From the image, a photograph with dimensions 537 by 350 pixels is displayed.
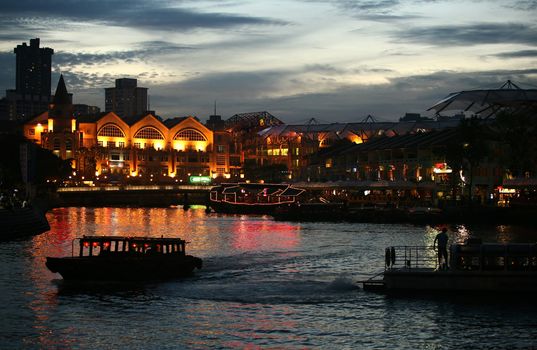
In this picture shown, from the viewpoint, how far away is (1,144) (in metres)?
146

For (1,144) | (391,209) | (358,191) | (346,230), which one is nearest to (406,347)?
(346,230)

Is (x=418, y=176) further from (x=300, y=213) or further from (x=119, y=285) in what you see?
(x=119, y=285)

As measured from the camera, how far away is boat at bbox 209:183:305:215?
155875 millimetres

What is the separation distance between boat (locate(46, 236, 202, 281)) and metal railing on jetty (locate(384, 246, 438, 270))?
12.2m

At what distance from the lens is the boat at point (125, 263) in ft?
161

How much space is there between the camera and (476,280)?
143 ft

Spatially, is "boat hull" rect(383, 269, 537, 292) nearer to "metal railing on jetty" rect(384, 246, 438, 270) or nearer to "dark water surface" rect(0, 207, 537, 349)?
"dark water surface" rect(0, 207, 537, 349)

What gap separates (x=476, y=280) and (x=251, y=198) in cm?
11691

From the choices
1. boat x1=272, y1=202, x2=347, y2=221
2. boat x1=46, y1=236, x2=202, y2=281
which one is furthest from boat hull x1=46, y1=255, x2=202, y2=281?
boat x1=272, y1=202, x2=347, y2=221

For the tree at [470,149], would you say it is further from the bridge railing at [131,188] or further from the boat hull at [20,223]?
the bridge railing at [131,188]

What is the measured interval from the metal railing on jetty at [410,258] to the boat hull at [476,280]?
5.26 feet

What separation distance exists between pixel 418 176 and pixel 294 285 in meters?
111

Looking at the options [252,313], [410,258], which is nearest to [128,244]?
[252,313]

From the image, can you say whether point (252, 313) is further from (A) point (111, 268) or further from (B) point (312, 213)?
(B) point (312, 213)
